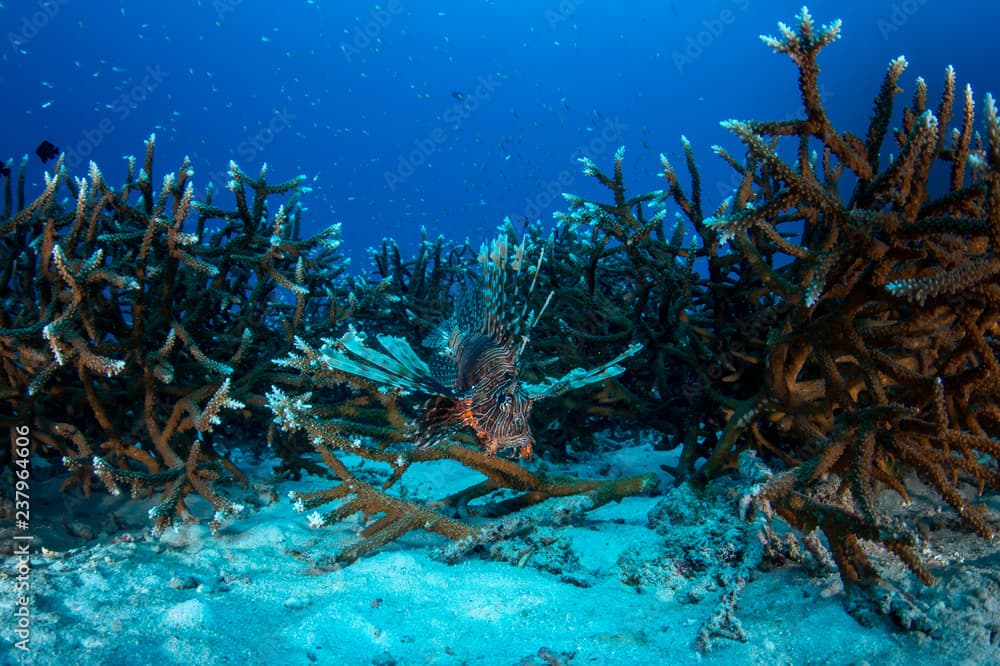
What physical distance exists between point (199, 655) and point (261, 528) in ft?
4.62

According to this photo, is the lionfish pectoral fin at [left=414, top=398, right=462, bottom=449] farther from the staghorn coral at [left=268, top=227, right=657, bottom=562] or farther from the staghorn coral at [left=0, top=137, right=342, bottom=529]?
the staghorn coral at [left=0, top=137, right=342, bottom=529]

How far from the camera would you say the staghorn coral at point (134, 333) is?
315 centimetres

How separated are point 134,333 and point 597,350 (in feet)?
10.9

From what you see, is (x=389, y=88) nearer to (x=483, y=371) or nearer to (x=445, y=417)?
(x=483, y=371)

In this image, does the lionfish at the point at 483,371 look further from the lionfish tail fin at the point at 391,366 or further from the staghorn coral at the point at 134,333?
the staghorn coral at the point at 134,333

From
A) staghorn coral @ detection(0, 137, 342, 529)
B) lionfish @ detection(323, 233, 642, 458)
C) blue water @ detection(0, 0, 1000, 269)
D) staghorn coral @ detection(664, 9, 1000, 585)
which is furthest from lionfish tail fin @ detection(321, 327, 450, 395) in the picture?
blue water @ detection(0, 0, 1000, 269)

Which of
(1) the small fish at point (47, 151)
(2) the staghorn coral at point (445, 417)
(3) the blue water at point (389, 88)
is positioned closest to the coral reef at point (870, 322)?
(2) the staghorn coral at point (445, 417)

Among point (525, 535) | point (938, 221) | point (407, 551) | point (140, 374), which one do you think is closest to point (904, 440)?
point (938, 221)

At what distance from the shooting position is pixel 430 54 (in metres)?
90.8

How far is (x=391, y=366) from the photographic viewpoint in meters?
2.52

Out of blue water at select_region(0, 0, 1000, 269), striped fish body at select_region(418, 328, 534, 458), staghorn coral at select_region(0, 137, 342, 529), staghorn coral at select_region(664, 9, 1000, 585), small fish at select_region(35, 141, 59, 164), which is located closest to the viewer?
staghorn coral at select_region(664, 9, 1000, 585)

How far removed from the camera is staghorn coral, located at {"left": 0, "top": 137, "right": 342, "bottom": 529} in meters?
3.15

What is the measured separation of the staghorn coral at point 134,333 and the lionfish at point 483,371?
3.78 ft

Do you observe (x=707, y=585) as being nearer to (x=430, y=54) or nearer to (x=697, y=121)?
(x=697, y=121)
